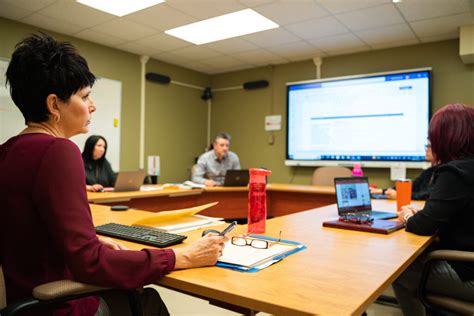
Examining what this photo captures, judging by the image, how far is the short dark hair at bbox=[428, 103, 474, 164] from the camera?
Result: 154cm

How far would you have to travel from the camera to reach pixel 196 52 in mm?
5207

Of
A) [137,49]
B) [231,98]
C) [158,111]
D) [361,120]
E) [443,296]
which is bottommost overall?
[443,296]

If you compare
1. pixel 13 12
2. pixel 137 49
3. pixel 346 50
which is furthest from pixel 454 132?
pixel 137 49

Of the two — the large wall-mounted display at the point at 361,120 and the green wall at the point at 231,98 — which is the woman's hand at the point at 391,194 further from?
the green wall at the point at 231,98

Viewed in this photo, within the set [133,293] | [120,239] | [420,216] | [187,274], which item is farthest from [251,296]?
[420,216]

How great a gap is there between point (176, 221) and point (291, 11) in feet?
9.42

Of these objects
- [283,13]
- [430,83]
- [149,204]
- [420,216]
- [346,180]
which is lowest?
[149,204]

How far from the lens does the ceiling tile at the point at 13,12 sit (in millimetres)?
3678

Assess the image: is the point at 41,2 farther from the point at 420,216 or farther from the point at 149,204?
the point at 420,216

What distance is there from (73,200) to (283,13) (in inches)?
135

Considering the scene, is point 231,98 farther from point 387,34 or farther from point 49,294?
point 49,294

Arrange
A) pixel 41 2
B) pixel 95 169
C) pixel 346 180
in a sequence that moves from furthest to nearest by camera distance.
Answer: pixel 95 169, pixel 41 2, pixel 346 180

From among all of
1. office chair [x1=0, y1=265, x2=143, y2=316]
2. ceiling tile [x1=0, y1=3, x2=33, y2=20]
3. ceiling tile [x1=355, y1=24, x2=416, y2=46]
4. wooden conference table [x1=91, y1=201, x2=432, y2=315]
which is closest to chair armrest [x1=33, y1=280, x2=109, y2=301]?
office chair [x1=0, y1=265, x2=143, y2=316]

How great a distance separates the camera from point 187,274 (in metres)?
0.94
